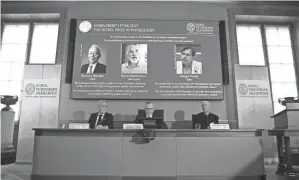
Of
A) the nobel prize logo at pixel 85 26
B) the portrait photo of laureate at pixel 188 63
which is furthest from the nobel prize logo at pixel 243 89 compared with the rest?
the nobel prize logo at pixel 85 26

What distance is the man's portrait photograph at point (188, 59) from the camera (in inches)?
196

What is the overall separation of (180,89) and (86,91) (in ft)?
6.03

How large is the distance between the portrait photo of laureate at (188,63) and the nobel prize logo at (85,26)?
195cm

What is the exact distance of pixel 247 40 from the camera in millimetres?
5629

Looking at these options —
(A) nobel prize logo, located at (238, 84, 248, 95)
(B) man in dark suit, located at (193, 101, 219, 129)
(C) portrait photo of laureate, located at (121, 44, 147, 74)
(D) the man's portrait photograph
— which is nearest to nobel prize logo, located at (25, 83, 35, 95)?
(C) portrait photo of laureate, located at (121, 44, 147, 74)

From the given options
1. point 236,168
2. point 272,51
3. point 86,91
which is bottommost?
point 236,168

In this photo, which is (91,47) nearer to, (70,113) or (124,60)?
(124,60)

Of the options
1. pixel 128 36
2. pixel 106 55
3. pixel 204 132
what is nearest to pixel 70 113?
pixel 106 55

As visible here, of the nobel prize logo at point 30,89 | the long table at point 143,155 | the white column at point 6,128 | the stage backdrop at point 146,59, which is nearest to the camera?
the long table at point 143,155

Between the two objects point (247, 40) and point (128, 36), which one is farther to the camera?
point (247, 40)

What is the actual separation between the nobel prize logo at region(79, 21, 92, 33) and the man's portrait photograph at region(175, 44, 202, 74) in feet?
6.04

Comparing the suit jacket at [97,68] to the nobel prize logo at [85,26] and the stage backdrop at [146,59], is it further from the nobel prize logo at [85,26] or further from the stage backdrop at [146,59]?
the nobel prize logo at [85,26]

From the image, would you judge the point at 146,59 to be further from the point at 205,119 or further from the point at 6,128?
the point at 6,128

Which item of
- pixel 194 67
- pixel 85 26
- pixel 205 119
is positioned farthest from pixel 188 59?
pixel 85 26
